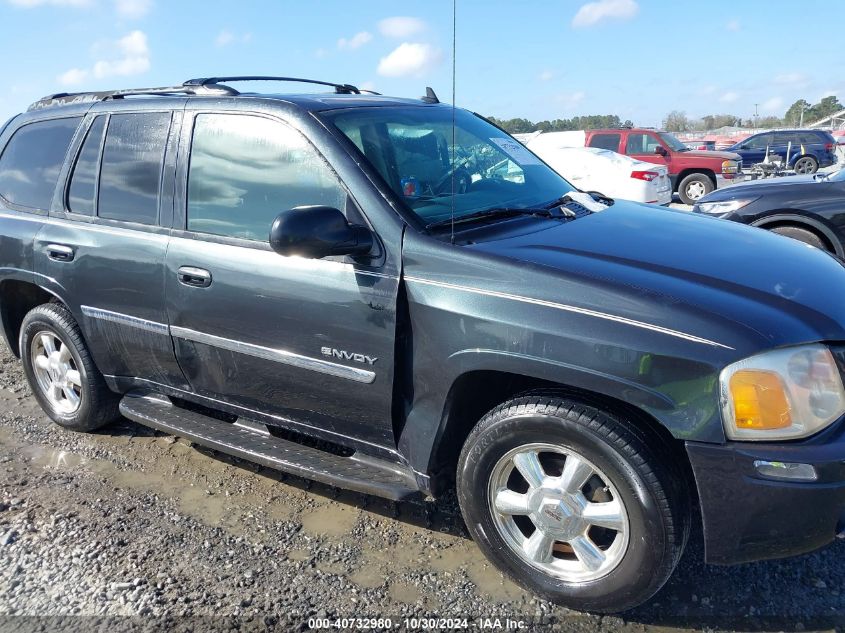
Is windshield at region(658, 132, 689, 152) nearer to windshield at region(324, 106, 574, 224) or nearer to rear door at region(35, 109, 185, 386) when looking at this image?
windshield at region(324, 106, 574, 224)

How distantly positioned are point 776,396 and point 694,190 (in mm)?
15590

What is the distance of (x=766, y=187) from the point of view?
21.3ft

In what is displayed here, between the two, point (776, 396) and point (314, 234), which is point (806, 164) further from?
point (314, 234)

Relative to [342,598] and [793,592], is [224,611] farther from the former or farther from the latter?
[793,592]

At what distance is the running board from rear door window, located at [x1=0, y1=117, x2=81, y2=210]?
4.45 feet

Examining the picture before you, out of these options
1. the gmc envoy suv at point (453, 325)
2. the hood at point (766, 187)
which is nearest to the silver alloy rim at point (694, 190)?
the hood at point (766, 187)

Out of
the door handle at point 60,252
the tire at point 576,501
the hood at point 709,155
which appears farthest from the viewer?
the hood at point 709,155

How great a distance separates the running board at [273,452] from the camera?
294cm

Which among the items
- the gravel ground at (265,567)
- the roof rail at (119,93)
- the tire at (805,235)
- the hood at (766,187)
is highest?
the roof rail at (119,93)

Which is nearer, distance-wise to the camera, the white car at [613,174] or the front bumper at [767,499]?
the front bumper at [767,499]

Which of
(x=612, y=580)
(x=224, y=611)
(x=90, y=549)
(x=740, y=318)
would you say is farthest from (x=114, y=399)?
(x=740, y=318)

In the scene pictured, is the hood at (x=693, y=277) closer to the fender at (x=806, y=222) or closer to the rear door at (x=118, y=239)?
the rear door at (x=118, y=239)

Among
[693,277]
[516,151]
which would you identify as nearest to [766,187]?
[516,151]

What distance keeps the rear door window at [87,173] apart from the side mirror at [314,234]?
5.80ft
